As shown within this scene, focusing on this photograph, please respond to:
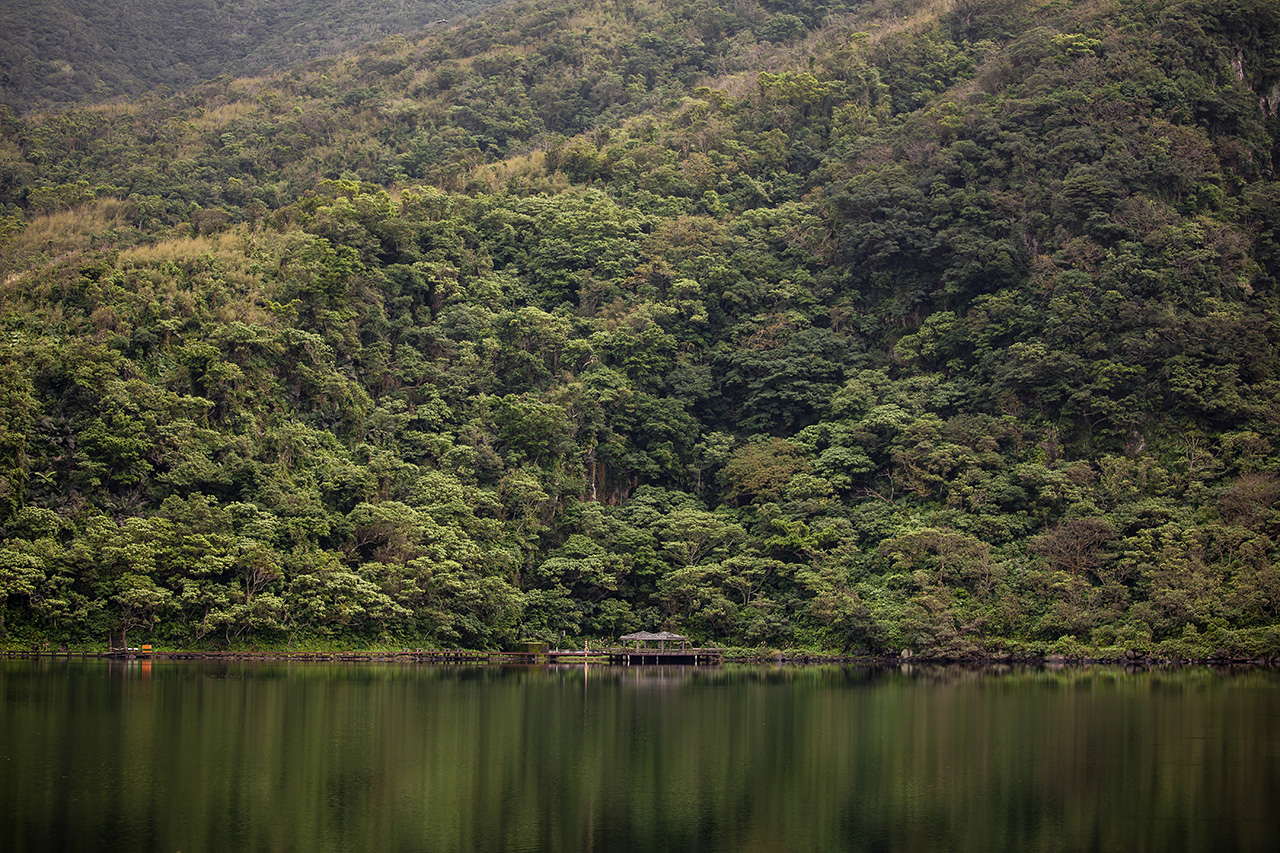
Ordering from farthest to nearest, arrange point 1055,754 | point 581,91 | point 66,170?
point 581,91 → point 66,170 → point 1055,754

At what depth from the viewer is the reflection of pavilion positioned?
4738 centimetres

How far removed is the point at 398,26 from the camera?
114 metres

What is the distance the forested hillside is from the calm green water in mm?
73793

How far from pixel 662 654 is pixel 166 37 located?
293ft

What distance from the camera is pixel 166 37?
10988cm

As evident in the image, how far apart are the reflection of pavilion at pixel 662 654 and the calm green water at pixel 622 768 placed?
13576 mm

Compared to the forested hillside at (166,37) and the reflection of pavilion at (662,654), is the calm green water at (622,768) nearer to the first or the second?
the reflection of pavilion at (662,654)

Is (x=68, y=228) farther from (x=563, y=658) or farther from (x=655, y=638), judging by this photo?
(x=655, y=638)

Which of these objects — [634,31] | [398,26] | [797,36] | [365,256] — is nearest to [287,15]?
[398,26]

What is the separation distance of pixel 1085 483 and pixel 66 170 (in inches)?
2331

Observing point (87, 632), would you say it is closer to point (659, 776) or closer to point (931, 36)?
point (659, 776)

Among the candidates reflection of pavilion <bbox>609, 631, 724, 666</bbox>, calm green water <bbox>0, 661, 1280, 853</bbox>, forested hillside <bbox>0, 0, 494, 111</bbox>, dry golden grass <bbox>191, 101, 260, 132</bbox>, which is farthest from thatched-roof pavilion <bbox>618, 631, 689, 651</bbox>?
forested hillside <bbox>0, 0, 494, 111</bbox>

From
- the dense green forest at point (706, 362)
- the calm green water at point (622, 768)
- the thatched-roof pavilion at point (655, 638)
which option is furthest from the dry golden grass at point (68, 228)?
the thatched-roof pavilion at point (655, 638)

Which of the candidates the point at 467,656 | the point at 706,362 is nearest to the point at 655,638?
the point at 467,656
